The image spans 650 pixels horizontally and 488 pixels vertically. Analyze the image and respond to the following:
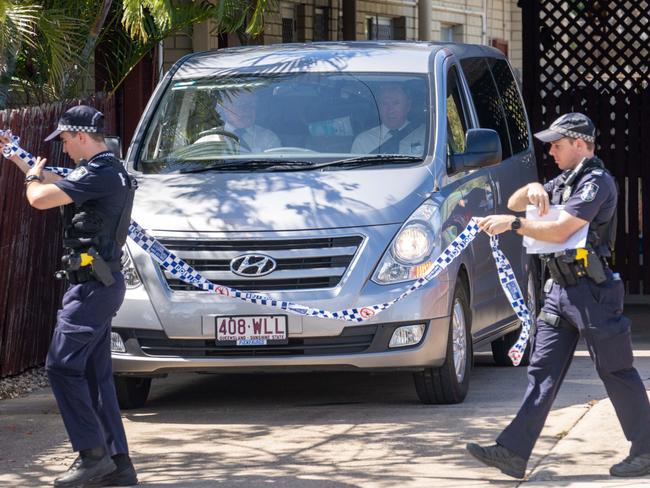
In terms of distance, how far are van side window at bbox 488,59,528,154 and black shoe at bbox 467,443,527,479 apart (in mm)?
4502

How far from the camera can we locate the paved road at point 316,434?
7031mm

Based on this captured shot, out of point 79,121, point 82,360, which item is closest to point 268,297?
point 82,360

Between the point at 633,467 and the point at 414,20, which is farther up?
the point at 633,467

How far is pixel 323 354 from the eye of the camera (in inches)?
330

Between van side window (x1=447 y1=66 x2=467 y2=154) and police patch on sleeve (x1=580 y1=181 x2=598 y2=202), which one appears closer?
police patch on sleeve (x1=580 y1=181 x2=598 y2=202)

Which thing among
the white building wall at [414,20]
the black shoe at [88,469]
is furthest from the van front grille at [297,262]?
the white building wall at [414,20]

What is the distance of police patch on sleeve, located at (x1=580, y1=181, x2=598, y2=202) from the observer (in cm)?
673

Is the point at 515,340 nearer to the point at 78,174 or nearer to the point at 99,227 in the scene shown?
the point at 99,227

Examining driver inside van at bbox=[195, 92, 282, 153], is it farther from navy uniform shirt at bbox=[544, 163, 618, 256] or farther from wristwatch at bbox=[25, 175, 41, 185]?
navy uniform shirt at bbox=[544, 163, 618, 256]

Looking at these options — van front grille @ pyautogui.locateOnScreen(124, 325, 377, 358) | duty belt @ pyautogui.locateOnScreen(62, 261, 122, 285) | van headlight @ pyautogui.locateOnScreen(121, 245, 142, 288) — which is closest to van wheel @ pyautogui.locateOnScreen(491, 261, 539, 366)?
van front grille @ pyautogui.locateOnScreen(124, 325, 377, 358)

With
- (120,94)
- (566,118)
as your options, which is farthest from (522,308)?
(120,94)

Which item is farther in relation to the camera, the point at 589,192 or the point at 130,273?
the point at 130,273

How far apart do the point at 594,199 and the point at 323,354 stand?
2152 mm

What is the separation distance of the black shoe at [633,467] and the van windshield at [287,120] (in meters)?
2.76
